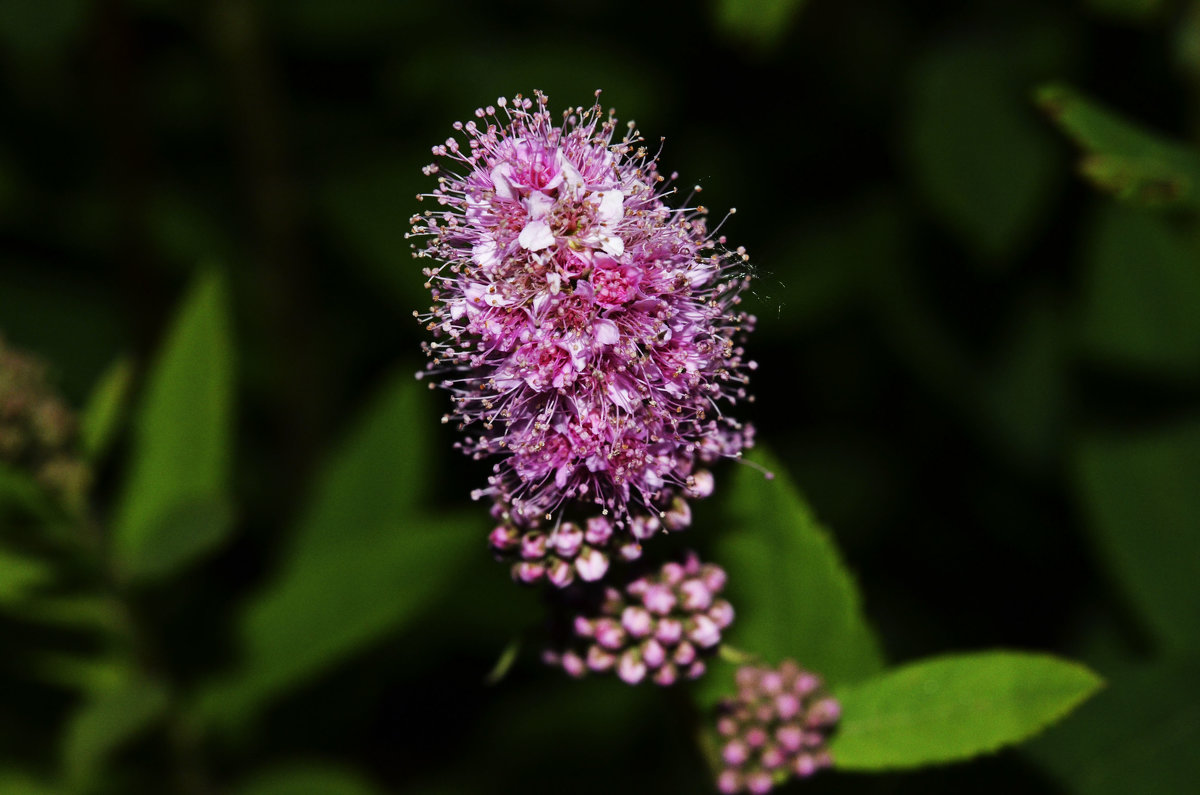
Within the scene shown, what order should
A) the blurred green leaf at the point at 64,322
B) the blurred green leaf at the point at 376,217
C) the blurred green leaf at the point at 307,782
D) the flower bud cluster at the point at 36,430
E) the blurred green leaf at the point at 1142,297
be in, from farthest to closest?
1. the blurred green leaf at the point at 64,322
2. the blurred green leaf at the point at 376,217
3. the blurred green leaf at the point at 1142,297
4. the blurred green leaf at the point at 307,782
5. the flower bud cluster at the point at 36,430

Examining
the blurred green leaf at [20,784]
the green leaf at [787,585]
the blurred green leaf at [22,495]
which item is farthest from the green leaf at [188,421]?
the green leaf at [787,585]

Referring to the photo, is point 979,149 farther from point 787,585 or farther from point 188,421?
point 188,421

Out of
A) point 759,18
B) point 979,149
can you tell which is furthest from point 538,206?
point 979,149

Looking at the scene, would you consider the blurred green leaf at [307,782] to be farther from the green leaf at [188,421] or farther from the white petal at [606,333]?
the white petal at [606,333]

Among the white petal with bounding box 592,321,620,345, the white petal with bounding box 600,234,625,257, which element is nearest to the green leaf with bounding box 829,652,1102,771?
the white petal with bounding box 592,321,620,345

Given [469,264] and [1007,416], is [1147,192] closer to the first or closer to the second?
[469,264]
